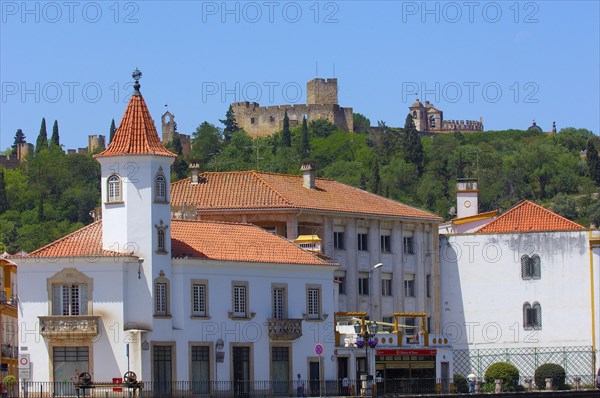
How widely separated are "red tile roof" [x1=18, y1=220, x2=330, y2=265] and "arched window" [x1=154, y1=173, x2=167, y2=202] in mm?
2494

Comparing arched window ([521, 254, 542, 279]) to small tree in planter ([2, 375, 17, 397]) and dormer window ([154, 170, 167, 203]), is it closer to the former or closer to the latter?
dormer window ([154, 170, 167, 203])

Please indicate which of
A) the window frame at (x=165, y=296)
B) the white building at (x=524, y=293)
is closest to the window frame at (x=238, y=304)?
the window frame at (x=165, y=296)

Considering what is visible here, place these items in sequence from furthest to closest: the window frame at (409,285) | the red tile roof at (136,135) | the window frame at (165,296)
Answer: the window frame at (409,285) < the red tile roof at (136,135) < the window frame at (165,296)

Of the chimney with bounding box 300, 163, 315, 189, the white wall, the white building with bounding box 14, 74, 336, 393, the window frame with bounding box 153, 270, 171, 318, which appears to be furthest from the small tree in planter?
the white wall

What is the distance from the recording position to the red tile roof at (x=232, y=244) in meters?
76.8

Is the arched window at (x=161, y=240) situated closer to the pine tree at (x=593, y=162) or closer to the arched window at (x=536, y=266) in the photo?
the arched window at (x=536, y=266)

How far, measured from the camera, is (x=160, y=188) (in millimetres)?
74438

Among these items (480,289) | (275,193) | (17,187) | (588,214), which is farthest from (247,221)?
(17,187)

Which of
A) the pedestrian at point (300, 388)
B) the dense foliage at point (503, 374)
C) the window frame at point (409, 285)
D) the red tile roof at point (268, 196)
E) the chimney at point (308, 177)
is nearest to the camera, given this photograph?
the pedestrian at point (300, 388)

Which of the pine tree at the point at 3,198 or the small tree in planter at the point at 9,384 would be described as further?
the pine tree at the point at 3,198

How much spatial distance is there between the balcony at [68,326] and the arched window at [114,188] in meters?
5.36

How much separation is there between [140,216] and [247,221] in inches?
776

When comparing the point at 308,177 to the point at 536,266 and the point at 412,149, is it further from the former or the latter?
the point at 412,149

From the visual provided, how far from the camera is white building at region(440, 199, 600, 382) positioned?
95.1 metres
